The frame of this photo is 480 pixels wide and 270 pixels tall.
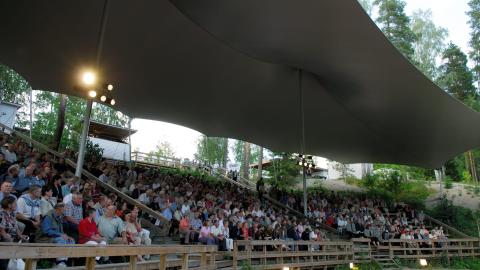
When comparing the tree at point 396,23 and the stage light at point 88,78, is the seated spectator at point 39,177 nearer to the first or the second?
the stage light at point 88,78

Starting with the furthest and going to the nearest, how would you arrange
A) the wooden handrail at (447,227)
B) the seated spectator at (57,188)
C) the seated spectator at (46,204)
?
the wooden handrail at (447,227) → the seated spectator at (57,188) → the seated spectator at (46,204)

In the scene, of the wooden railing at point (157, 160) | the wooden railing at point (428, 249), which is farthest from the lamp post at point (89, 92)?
the wooden railing at point (157, 160)

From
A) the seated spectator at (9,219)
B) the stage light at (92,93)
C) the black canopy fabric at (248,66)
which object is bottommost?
the seated spectator at (9,219)

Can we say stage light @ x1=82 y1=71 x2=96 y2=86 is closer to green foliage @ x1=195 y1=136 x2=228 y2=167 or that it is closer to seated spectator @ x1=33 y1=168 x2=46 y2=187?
seated spectator @ x1=33 y1=168 x2=46 y2=187

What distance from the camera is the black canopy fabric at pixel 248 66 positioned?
34.3 ft

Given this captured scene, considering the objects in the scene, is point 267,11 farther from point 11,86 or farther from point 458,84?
point 458,84

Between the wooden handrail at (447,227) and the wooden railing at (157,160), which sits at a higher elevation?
the wooden railing at (157,160)

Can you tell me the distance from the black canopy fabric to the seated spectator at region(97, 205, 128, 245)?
577 centimetres

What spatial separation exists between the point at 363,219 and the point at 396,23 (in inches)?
993

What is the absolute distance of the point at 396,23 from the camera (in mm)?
36438

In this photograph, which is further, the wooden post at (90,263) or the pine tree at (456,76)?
the pine tree at (456,76)

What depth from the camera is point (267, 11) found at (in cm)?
985

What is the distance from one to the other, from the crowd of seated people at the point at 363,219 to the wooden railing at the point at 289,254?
10.4 feet

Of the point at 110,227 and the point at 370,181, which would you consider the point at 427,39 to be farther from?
the point at 110,227
